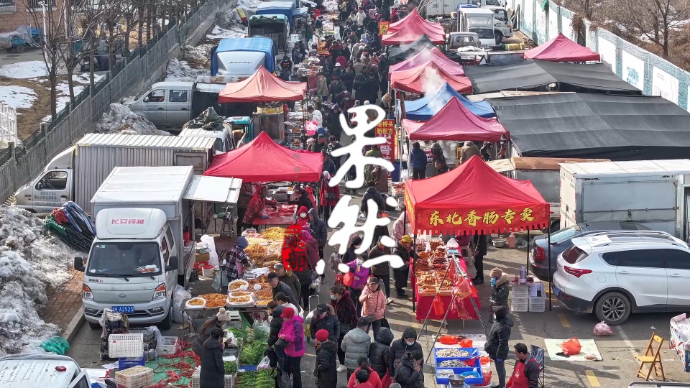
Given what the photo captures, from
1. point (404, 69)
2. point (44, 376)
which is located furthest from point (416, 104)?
point (44, 376)

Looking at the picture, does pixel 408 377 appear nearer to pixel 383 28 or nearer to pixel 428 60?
pixel 428 60

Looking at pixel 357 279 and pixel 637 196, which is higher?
pixel 637 196

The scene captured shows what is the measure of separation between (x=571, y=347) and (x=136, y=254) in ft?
23.3

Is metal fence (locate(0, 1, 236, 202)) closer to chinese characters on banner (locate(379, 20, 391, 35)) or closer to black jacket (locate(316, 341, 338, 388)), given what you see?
chinese characters on banner (locate(379, 20, 391, 35))

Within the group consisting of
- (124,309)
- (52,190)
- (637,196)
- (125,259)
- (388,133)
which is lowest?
(124,309)

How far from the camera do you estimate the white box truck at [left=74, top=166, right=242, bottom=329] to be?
55.4 feet

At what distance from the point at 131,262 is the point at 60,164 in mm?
6402

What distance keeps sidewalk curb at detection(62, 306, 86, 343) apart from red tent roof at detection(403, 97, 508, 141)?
30.3 ft

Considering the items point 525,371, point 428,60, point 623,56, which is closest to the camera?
point 525,371

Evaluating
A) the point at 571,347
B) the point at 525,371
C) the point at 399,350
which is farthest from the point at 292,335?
the point at 571,347

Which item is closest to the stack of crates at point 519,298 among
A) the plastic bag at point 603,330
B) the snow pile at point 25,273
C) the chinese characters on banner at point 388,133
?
the plastic bag at point 603,330

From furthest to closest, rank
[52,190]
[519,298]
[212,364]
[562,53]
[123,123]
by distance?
[562,53] → [123,123] → [52,190] → [519,298] → [212,364]

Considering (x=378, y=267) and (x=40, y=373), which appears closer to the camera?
(x=40, y=373)

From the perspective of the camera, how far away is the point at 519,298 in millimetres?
18406
